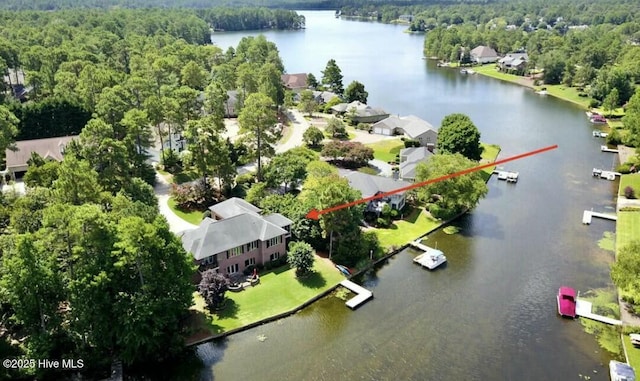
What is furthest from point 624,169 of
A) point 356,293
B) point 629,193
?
point 356,293

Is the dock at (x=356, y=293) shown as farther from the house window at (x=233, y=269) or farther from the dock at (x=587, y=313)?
the dock at (x=587, y=313)

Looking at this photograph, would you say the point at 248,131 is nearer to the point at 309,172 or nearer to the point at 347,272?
the point at 309,172

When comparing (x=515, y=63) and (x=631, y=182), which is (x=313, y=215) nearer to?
(x=631, y=182)

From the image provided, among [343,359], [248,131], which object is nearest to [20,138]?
[248,131]

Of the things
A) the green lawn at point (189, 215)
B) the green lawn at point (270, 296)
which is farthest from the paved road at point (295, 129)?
the green lawn at point (270, 296)

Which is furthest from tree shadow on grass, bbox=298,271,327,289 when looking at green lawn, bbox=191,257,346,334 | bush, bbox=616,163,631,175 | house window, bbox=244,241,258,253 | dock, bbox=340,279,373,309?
bush, bbox=616,163,631,175

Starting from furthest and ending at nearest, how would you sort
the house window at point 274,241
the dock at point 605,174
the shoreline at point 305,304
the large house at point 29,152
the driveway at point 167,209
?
the dock at point 605,174
the large house at point 29,152
the driveway at point 167,209
the house window at point 274,241
the shoreline at point 305,304
